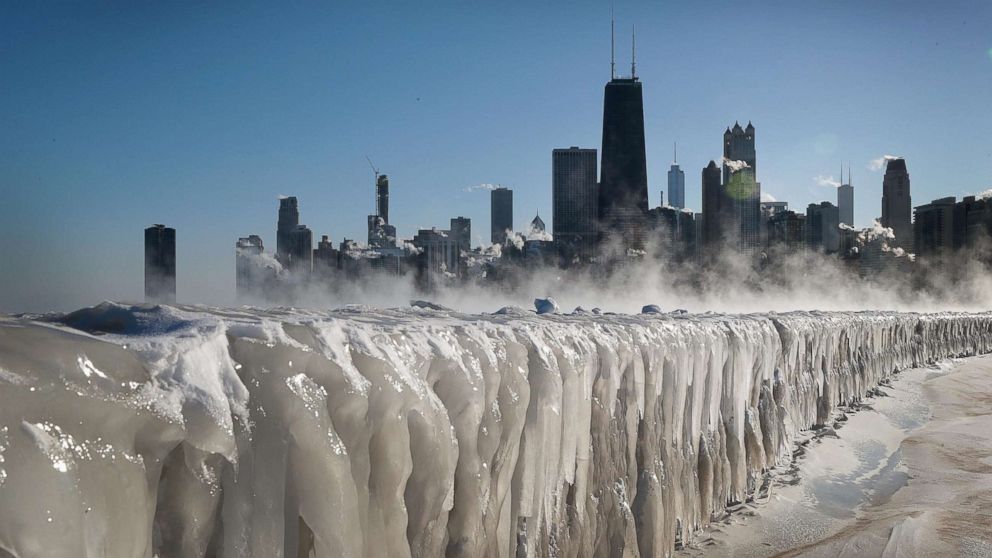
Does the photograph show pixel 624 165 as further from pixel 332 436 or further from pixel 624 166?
pixel 332 436

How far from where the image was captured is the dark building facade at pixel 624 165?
4532 inches

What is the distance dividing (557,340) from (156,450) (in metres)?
2.16

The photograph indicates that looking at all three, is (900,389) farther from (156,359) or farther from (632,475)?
(156,359)

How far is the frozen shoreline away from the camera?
14.6 feet

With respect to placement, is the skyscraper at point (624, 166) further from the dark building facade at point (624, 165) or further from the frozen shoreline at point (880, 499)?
the frozen shoreline at point (880, 499)

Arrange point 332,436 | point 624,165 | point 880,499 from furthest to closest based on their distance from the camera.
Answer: point 624,165 < point 880,499 < point 332,436

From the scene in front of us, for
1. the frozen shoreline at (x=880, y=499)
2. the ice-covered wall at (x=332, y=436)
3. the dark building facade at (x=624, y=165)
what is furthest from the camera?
the dark building facade at (x=624, y=165)

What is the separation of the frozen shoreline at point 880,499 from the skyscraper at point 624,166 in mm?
102164

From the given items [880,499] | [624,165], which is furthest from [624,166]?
[880,499]

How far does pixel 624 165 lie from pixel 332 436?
400 ft

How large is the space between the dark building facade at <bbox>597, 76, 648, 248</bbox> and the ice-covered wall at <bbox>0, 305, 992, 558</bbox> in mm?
107275

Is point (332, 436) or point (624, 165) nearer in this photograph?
point (332, 436)

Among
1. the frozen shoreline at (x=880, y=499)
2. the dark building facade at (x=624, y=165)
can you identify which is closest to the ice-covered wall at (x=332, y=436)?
the frozen shoreline at (x=880, y=499)

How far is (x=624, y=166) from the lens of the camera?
4732 inches
